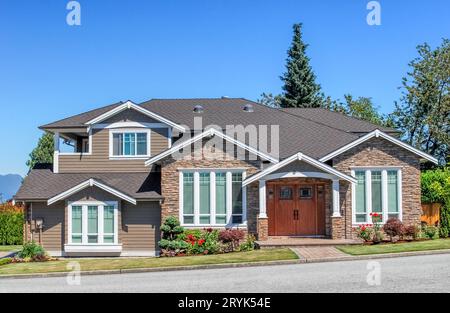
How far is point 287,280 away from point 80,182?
525 inches

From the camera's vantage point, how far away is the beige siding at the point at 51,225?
24031mm

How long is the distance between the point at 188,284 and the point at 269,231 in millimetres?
10917

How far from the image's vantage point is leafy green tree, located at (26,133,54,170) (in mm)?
58531

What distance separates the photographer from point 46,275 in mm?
17578

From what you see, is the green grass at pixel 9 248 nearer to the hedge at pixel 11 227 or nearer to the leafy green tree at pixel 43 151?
the hedge at pixel 11 227

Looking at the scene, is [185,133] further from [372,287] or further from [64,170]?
[372,287]

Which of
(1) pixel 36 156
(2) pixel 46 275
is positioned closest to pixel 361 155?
(2) pixel 46 275

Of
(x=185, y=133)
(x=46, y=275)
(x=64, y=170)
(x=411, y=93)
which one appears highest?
(x=411, y=93)

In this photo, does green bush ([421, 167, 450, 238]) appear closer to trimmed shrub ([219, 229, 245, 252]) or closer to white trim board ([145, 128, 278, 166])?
white trim board ([145, 128, 278, 166])

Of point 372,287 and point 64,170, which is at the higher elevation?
point 64,170

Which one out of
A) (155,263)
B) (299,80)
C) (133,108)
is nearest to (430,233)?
(155,263)

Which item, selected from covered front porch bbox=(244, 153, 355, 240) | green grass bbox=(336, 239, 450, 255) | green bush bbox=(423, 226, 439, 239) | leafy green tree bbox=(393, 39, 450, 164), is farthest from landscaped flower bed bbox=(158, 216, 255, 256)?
leafy green tree bbox=(393, 39, 450, 164)

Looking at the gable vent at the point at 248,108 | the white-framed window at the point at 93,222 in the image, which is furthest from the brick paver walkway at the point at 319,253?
the gable vent at the point at 248,108

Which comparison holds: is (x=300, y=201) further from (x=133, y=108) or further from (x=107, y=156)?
(x=107, y=156)
